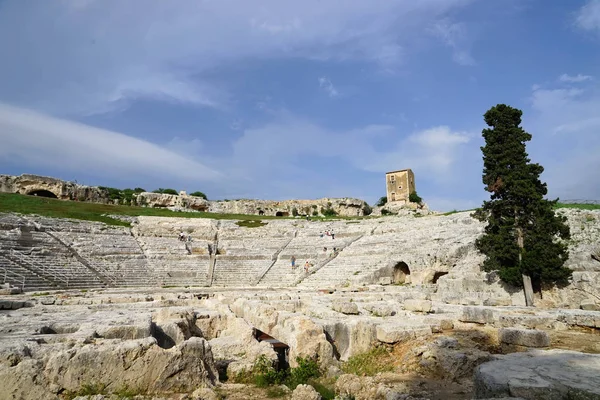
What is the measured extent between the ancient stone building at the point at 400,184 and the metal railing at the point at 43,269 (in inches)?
2339

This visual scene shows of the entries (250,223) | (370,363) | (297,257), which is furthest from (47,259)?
(370,363)

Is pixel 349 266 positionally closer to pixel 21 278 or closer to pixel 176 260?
pixel 176 260

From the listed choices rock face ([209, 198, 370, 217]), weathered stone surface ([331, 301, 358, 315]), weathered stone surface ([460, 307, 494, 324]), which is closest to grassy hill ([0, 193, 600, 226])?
rock face ([209, 198, 370, 217])

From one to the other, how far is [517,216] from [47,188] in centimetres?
5665

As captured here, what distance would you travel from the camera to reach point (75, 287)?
22.8 meters

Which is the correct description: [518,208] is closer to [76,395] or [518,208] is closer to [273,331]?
[273,331]

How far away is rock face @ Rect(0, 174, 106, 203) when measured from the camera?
51406mm

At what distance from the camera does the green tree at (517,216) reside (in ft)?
53.6

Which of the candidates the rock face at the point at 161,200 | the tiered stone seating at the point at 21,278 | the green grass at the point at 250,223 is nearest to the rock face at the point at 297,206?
the rock face at the point at 161,200

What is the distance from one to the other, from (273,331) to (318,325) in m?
1.77

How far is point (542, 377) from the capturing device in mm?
3975

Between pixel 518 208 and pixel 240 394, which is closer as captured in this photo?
pixel 240 394

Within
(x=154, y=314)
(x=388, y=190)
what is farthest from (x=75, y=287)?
(x=388, y=190)

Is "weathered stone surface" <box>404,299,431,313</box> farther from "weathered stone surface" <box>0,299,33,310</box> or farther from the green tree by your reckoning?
"weathered stone surface" <box>0,299,33,310</box>
